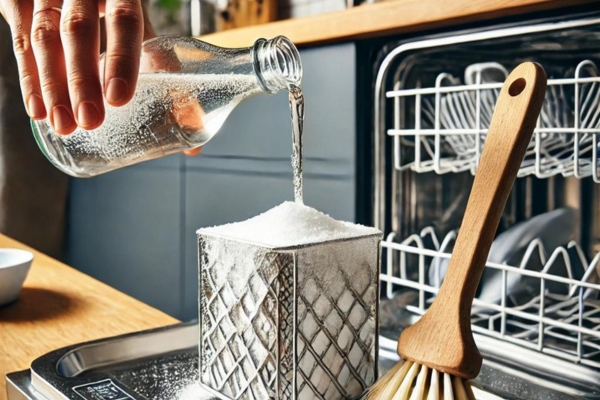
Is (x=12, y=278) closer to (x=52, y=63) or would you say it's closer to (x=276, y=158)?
(x=52, y=63)

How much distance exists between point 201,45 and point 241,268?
0.26 m

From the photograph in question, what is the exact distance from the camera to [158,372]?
0.67m

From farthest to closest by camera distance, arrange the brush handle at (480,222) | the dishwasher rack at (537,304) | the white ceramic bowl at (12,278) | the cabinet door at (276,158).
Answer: the cabinet door at (276,158)
the white ceramic bowl at (12,278)
the dishwasher rack at (537,304)
the brush handle at (480,222)

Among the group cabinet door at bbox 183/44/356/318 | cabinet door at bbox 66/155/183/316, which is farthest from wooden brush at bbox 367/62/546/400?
cabinet door at bbox 66/155/183/316

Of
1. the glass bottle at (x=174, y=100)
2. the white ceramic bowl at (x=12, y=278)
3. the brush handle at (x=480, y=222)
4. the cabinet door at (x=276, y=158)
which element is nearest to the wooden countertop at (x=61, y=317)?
the white ceramic bowl at (x=12, y=278)

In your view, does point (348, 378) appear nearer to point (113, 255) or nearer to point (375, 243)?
point (375, 243)

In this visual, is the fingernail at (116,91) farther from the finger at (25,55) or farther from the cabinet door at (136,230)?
the cabinet door at (136,230)

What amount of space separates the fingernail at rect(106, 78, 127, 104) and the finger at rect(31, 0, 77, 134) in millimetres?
68

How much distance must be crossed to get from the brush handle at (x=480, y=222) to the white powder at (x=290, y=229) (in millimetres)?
91

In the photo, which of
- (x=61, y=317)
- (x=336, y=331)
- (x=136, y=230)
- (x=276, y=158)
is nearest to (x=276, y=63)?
(x=336, y=331)

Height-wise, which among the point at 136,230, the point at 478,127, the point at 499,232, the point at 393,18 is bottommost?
the point at 136,230

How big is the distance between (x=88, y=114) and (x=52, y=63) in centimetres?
9

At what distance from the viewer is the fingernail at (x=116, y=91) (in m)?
0.55

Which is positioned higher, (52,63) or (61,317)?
(52,63)
